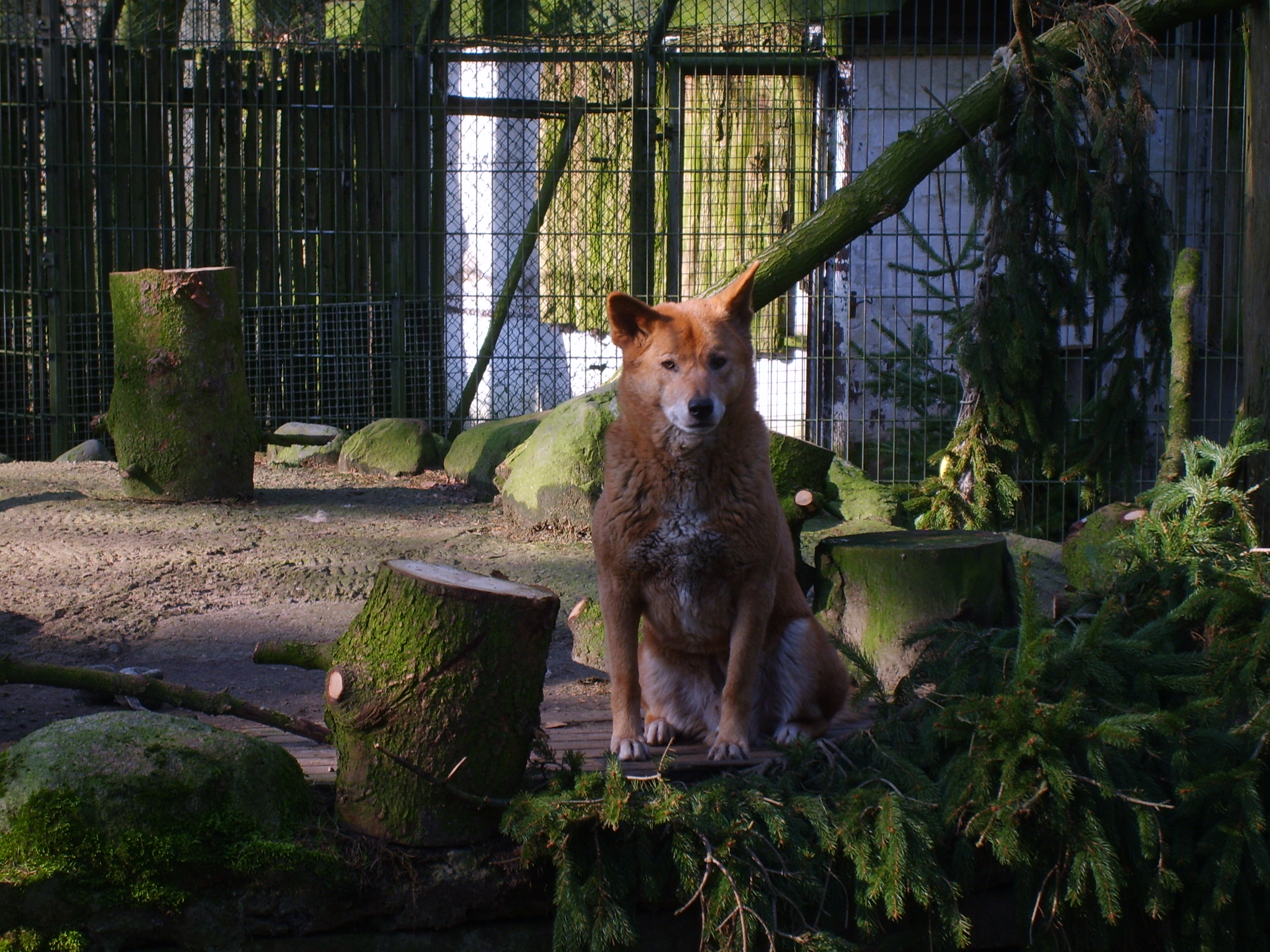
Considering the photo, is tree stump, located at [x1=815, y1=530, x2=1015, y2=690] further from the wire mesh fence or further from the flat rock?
the wire mesh fence

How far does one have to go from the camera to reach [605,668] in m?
5.20

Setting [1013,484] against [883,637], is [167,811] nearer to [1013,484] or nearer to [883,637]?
[883,637]

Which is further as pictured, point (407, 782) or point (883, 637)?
point (883, 637)

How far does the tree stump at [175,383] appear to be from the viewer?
7055 mm

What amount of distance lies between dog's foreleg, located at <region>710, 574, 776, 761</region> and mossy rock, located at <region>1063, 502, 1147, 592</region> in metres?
1.58

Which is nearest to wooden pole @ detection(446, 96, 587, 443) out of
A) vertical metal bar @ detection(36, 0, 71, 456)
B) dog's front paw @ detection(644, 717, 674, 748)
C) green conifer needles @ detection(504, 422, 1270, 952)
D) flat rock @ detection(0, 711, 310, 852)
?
vertical metal bar @ detection(36, 0, 71, 456)

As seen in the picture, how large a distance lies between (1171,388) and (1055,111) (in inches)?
65.9

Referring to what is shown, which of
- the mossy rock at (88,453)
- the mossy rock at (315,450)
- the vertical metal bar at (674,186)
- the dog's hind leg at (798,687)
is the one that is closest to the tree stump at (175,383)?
the mossy rock at (315,450)

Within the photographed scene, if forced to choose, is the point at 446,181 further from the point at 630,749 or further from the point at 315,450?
the point at 630,749

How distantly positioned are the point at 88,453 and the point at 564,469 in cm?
465

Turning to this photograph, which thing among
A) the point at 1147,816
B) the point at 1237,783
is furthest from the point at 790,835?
the point at 1237,783

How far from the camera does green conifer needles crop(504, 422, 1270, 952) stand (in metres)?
2.79

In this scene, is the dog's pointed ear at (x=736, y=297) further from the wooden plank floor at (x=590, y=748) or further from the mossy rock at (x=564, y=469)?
the mossy rock at (x=564, y=469)

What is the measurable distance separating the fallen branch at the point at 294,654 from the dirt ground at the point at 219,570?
1211 mm
